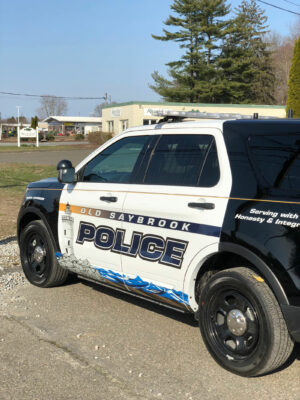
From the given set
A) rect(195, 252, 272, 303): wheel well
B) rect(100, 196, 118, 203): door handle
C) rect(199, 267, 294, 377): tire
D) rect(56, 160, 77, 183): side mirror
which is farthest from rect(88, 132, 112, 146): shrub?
rect(199, 267, 294, 377): tire

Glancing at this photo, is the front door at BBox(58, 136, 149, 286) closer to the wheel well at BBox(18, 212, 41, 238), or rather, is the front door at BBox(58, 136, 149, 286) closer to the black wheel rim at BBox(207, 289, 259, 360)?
the wheel well at BBox(18, 212, 41, 238)

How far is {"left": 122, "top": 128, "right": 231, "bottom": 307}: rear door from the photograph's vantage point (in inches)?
161

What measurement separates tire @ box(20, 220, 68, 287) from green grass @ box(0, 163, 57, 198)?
9.52m

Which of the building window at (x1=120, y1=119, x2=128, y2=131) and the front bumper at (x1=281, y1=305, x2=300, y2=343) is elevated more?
the building window at (x1=120, y1=119, x2=128, y2=131)

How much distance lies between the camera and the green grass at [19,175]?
16906 mm

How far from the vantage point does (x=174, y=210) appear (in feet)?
14.1

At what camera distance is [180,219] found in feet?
13.9

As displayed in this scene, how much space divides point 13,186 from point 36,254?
38.9 feet

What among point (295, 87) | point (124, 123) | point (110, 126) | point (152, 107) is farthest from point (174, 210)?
point (110, 126)

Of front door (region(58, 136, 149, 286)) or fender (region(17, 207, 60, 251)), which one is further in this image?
fender (region(17, 207, 60, 251))

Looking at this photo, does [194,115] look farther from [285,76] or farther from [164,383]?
[285,76]

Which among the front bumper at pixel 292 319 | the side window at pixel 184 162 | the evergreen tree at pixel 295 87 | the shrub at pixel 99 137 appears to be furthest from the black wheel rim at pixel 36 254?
the shrub at pixel 99 137

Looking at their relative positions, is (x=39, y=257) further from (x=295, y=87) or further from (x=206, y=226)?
(x=295, y=87)

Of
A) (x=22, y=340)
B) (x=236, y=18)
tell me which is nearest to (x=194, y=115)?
(x=22, y=340)
